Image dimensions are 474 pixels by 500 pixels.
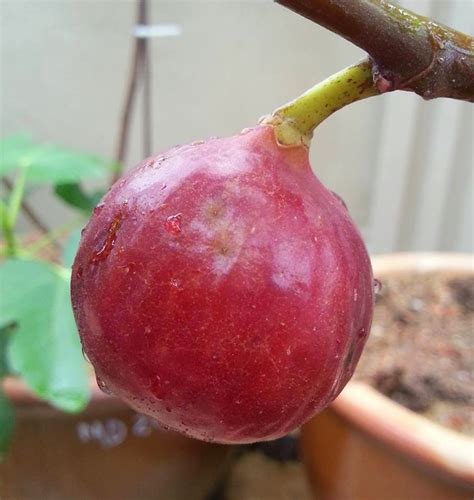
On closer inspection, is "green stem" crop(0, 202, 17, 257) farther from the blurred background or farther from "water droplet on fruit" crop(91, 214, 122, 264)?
"water droplet on fruit" crop(91, 214, 122, 264)

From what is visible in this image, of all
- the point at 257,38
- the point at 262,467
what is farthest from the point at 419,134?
the point at 262,467

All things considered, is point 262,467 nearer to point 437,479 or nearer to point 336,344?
point 437,479

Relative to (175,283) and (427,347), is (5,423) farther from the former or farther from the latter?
(175,283)

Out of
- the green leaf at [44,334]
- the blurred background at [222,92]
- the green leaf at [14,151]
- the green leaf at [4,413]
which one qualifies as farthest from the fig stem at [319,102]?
the blurred background at [222,92]

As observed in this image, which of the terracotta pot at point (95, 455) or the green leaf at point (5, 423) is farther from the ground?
the green leaf at point (5, 423)

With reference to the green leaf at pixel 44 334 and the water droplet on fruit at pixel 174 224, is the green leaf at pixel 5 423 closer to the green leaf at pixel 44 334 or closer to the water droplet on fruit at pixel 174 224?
the green leaf at pixel 44 334
